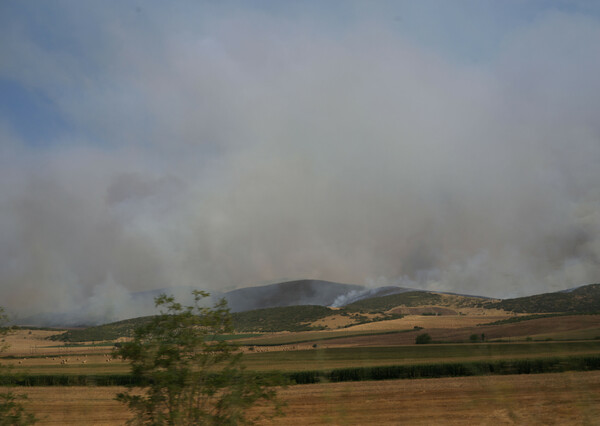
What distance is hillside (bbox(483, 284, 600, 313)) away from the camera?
169 m

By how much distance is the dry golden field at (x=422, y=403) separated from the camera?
69.2 feet

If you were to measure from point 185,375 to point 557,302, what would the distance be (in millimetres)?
204257

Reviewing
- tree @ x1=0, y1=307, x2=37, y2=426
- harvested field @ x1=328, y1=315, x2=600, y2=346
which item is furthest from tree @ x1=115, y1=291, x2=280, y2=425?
harvested field @ x1=328, y1=315, x2=600, y2=346

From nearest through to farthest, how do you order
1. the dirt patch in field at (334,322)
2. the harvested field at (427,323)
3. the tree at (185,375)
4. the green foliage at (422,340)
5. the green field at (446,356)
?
the tree at (185,375) < the green field at (446,356) < the green foliage at (422,340) < the harvested field at (427,323) < the dirt patch in field at (334,322)

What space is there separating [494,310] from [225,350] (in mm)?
195313

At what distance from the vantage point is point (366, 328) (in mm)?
149500

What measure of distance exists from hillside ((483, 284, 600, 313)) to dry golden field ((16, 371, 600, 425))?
503 feet

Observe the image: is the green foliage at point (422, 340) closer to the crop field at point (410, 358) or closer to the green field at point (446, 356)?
the crop field at point (410, 358)

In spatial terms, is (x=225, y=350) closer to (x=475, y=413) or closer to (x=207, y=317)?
(x=207, y=317)

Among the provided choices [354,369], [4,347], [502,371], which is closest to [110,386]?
[354,369]

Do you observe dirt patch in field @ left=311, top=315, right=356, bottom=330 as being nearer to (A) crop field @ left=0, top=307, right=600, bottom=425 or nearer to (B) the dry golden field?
(A) crop field @ left=0, top=307, right=600, bottom=425

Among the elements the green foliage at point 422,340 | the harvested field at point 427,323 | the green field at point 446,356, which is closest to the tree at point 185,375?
the green field at point 446,356

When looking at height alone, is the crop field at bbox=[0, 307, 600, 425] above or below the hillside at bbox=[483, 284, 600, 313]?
above

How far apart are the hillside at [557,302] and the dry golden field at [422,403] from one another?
153m
